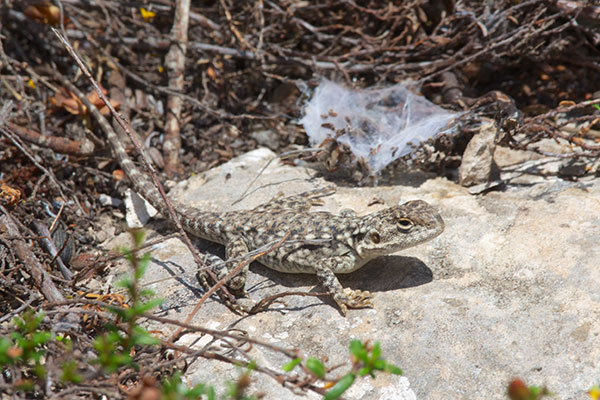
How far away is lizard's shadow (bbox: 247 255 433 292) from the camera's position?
180 inches

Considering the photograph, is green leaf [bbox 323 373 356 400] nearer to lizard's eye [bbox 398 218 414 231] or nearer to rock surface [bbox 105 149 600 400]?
rock surface [bbox 105 149 600 400]

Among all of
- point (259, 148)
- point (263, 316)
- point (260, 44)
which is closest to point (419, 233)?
point (263, 316)

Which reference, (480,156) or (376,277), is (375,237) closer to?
(376,277)

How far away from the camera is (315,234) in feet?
15.9

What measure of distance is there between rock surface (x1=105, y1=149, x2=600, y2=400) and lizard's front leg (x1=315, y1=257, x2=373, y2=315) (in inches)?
3.2

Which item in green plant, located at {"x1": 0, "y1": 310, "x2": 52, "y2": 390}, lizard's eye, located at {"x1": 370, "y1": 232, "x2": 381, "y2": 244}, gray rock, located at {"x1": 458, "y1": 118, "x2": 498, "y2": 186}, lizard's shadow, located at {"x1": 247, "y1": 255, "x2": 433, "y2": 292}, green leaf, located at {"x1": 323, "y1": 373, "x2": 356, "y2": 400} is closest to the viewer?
green leaf, located at {"x1": 323, "y1": 373, "x2": 356, "y2": 400}

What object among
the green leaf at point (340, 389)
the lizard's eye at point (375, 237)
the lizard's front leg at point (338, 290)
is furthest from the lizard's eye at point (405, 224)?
the green leaf at point (340, 389)

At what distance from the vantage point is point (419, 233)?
4352 mm

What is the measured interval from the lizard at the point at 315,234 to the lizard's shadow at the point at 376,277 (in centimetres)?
15

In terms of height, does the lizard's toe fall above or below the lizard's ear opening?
below

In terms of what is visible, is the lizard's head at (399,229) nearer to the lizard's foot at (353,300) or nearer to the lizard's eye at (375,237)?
the lizard's eye at (375,237)

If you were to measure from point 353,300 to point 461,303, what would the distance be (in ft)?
2.81

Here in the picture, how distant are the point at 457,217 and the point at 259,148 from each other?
2.85m

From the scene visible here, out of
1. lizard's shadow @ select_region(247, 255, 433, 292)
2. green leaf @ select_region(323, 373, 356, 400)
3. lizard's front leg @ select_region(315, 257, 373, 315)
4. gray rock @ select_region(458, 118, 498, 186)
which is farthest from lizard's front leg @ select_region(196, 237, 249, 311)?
gray rock @ select_region(458, 118, 498, 186)
